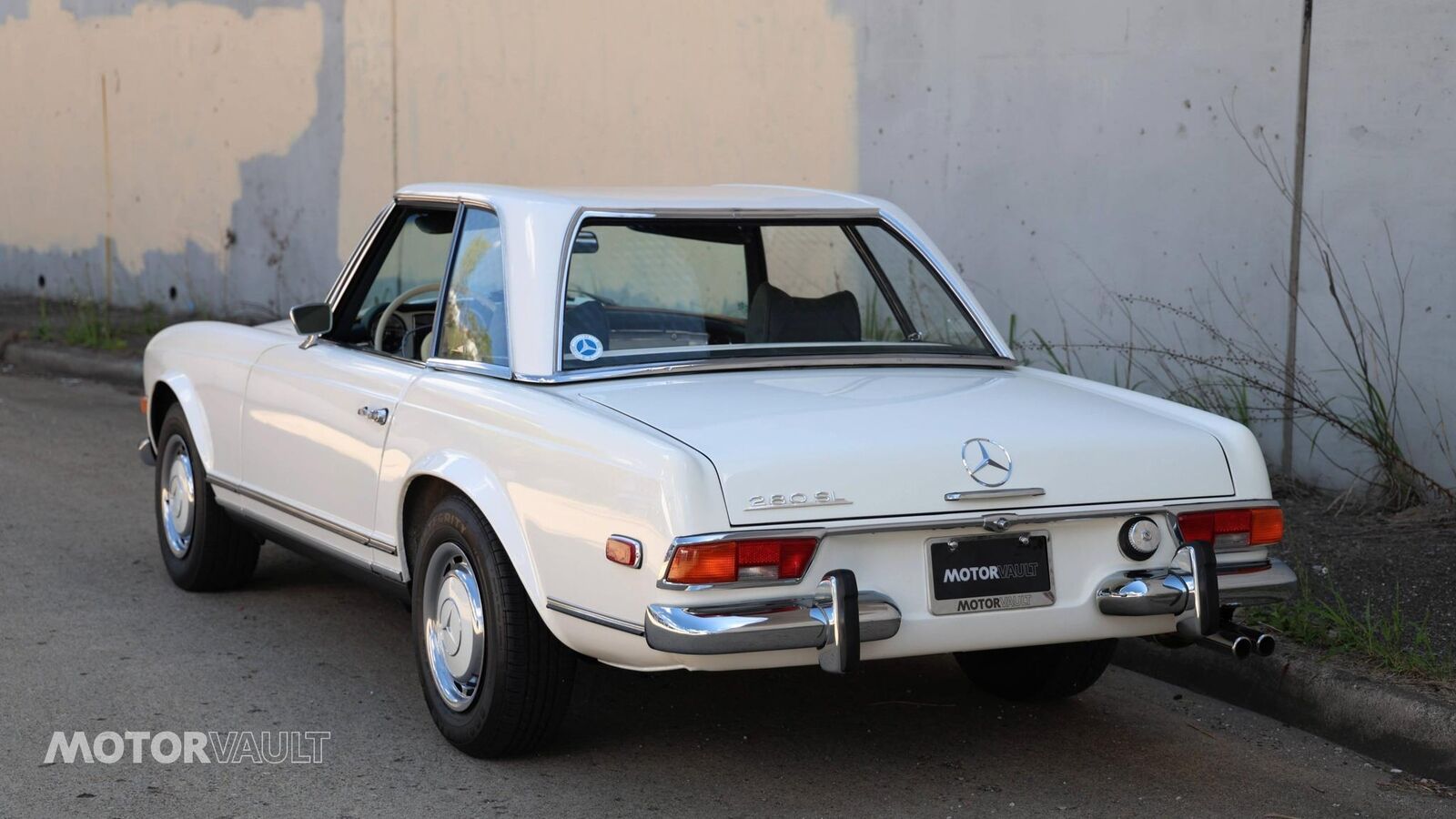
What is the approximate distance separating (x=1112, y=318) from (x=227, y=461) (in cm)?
434

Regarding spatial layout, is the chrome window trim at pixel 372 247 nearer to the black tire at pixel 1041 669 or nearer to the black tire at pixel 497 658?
the black tire at pixel 497 658

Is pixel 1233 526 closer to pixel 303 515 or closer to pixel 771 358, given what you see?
pixel 771 358

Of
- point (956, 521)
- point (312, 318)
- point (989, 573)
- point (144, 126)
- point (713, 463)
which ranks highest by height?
point (144, 126)

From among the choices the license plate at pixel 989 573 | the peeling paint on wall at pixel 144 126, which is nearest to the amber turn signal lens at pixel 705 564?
the license plate at pixel 989 573

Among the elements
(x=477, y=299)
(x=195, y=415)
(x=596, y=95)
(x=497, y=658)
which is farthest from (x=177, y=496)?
(x=596, y=95)

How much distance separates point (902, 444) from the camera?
3906mm

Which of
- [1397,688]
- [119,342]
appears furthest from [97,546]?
[119,342]

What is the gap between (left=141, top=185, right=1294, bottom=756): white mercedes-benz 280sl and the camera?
3760 millimetres

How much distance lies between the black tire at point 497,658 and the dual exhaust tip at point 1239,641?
1618 millimetres

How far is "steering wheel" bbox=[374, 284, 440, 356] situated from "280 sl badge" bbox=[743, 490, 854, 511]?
82.3 inches

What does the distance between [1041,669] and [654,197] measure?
183cm

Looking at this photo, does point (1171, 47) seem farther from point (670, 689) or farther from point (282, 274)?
point (282, 274)

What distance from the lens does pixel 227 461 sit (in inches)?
228

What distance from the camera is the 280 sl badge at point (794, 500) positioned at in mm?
3713
